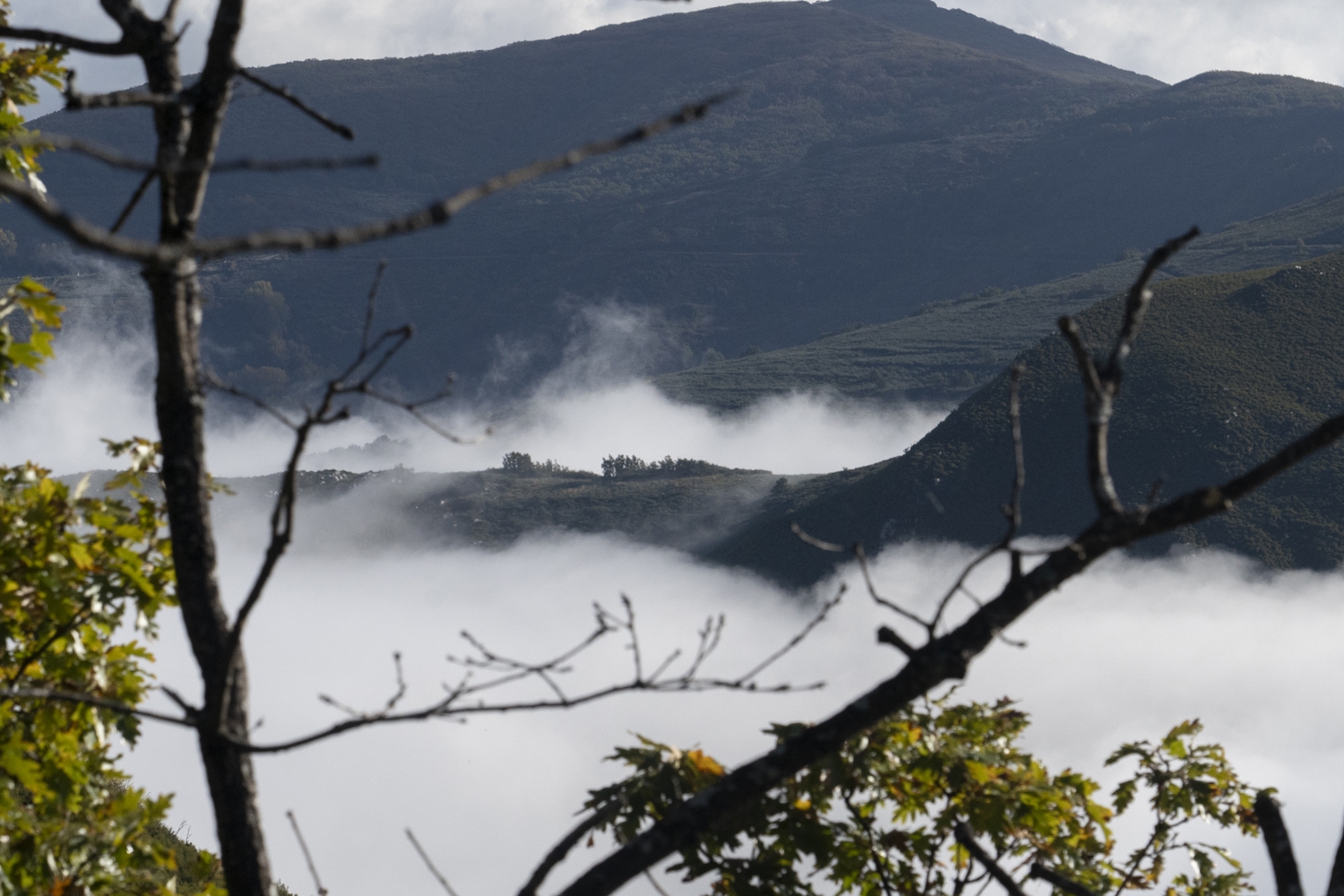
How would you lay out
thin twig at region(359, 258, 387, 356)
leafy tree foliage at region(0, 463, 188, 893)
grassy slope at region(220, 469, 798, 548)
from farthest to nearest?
grassy slope at region(220, 469, 798, 548)
leafy tree foliage at region(0, 463, 188, 893)
thin twig at region(359, 258, 387, 356)

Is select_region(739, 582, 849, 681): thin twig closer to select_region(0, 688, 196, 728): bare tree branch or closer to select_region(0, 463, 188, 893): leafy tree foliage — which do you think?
select_region(0, 688, 196, 728): bare tree branch

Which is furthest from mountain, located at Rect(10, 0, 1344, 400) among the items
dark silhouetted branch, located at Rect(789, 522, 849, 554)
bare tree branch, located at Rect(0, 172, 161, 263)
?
bare tree branch, located at Rect(0, 172, 161, 263)

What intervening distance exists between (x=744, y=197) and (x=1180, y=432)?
140460 mm

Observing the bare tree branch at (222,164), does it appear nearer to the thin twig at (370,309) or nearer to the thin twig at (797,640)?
the thin twig at (370,309)

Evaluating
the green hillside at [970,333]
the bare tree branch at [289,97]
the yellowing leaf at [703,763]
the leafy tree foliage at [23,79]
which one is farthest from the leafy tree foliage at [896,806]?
the green hillside at [970,333]

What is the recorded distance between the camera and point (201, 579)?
2.94 m

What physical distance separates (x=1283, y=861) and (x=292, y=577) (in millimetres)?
82293

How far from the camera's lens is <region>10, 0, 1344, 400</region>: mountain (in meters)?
136

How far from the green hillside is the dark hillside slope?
27.9 m

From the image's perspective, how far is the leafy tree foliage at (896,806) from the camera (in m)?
3.68

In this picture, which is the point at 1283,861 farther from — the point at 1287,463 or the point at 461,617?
the point at 461,617

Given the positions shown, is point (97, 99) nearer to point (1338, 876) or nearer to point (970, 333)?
point (1338, 876)

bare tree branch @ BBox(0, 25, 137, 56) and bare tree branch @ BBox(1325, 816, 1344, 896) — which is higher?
bare tree branch @ BBox(0, 25, 137, 56)

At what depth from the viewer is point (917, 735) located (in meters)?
4.13
